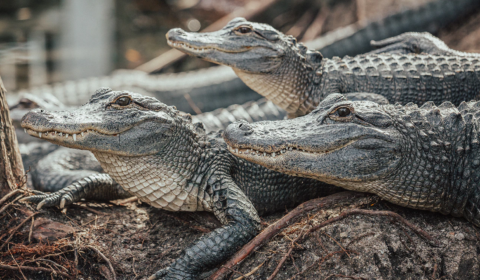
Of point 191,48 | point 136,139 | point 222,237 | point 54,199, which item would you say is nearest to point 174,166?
point 136,139

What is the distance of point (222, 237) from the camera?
8.01ft

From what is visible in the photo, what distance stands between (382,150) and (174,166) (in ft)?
4.26

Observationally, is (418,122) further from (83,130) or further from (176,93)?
(176,93)

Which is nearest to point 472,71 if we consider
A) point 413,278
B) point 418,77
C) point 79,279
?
point 418,77

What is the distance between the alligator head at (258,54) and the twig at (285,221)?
1233mm

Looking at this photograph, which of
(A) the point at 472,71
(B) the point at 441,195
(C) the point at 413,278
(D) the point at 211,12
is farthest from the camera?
(D) the point at 211,12

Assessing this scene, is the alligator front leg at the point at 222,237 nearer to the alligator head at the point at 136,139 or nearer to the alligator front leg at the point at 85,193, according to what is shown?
the alligator head at the point at 136,139

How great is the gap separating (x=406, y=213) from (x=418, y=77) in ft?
4.23

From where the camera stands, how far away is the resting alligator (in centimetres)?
241

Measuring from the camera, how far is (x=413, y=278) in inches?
92.0

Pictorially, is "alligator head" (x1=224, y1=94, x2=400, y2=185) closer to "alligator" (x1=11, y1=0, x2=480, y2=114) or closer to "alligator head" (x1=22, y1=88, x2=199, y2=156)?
"alligator head" (x1=22, y1=88, x2=199, y2=156)

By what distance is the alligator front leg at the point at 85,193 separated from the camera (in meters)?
2.78

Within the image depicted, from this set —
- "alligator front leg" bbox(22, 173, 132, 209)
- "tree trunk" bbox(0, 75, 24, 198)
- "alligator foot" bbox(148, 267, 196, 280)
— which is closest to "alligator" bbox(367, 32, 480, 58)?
"alligator front leg" bbox(22, 173, 132, 209)

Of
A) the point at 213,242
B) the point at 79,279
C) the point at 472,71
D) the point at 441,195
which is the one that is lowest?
the point at 79,279
